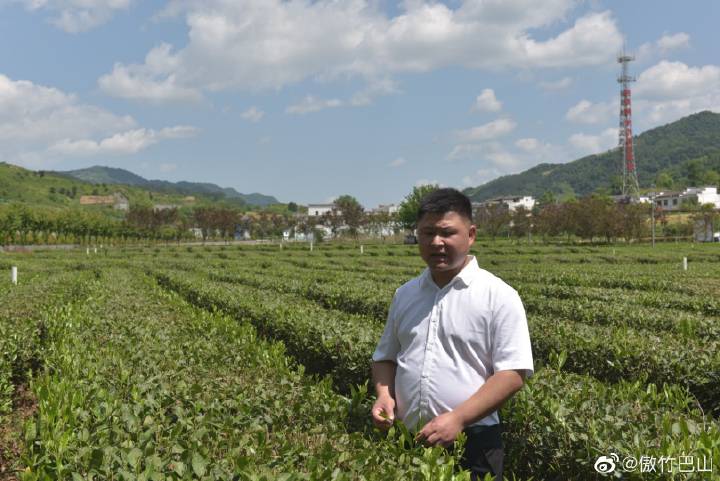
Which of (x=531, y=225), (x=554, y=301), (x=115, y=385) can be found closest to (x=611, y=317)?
(x=554, y=301)

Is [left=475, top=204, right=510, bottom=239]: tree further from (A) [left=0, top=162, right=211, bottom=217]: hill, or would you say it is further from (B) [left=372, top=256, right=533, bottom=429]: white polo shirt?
(A) [left=0, top=162, right=211, bottom=217]: hill

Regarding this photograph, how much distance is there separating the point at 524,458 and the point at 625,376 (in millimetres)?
3003

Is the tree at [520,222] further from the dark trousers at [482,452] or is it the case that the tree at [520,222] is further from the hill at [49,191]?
the hill at [49,191]

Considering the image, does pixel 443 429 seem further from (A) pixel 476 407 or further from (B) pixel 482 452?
(B) pixel 482 452

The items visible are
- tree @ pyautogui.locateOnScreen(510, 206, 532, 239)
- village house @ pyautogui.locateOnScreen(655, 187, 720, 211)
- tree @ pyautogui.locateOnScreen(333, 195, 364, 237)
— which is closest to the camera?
tree @ pyautogui.locateOnScreen(510, 206, 532, 239)

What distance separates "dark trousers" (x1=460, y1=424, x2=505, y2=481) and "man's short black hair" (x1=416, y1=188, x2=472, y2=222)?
47.4 inches

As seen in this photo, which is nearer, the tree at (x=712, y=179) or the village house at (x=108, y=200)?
the tree at (x=712, y=179)

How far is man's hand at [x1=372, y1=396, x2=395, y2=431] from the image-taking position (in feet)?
9.93

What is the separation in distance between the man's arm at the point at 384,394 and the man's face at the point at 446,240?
753 mm

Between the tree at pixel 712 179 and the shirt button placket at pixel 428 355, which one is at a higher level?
the tree at pixel 712 179

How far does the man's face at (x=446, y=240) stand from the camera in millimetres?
2895

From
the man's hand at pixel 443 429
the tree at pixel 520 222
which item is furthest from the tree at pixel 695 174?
the man's hand at pixel 443 429

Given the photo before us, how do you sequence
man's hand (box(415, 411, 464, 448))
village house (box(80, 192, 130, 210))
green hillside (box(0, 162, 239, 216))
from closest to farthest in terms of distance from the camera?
man's hand (box(415, 411, 464, 448)) → green hillside (box(0, 162, 239, 216)) → village house (box(80, 192, 130, 210))

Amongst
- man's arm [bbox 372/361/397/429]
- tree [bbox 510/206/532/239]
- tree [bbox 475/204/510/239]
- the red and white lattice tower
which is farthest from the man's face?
the red and white lattice tower
